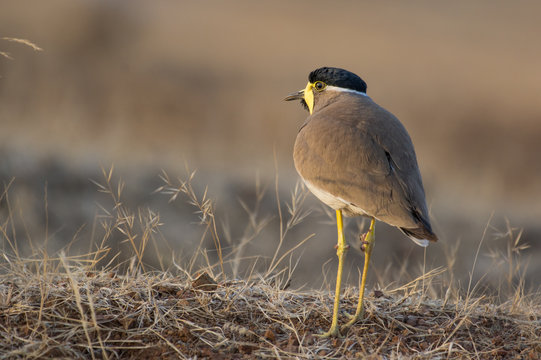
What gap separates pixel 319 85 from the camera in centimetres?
397

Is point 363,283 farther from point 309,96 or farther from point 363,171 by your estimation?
point 309,96

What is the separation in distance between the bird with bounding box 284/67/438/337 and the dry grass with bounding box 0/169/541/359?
0.75 feet

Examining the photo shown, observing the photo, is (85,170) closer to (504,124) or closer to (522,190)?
(522,190)

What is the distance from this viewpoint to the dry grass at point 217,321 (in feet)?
9.25

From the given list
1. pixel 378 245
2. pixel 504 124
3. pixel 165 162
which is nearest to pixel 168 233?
pixel 165 162

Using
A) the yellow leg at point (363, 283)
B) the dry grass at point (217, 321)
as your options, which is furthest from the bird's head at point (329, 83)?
the dry grass at point (217, 321)

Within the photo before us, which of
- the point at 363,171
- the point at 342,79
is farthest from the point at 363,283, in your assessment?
the point at 342,79

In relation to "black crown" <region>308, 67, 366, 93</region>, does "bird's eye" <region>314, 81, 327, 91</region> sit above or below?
below

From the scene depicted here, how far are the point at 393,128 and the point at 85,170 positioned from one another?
5326mm

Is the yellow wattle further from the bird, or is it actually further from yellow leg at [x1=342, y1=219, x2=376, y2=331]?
yellow leg at [x1=342, y1=219, x2=376, y2=331]

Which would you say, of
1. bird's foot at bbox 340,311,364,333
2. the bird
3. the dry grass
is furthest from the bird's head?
bird's foot at bbox 340,311,364,333

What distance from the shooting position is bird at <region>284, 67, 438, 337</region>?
3111 mm

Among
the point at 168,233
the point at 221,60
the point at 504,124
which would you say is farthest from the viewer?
the point at 221,60

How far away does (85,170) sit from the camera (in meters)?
7.78
